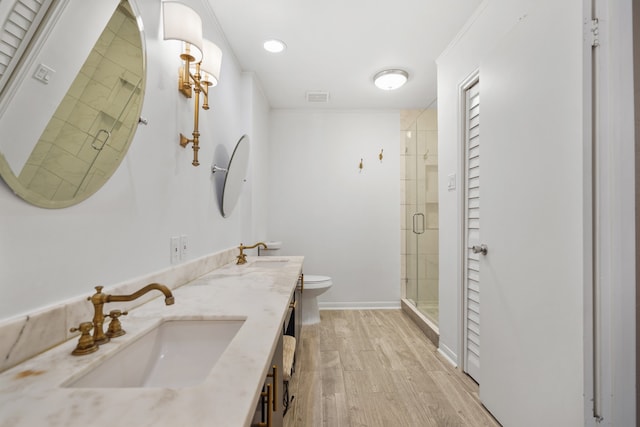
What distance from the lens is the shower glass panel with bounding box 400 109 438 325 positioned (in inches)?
114

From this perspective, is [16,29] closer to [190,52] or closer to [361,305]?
[190,52]

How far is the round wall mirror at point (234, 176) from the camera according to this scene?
2055 millimetres

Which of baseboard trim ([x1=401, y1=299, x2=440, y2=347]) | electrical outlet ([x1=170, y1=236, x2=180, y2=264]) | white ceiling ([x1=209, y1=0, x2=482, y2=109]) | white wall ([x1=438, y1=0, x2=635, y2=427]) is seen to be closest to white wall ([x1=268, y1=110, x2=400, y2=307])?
baseboard trim ([x1=401, y1=299, x2=440, y2=347])

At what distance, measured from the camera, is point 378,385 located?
1.91m

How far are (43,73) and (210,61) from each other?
1022 mm

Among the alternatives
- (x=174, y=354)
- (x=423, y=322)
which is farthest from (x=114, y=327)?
(x=423, y=322)

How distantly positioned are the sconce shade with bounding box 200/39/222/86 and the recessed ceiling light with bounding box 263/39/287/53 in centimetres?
75

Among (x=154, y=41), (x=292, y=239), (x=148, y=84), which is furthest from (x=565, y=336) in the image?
(x=292, y=239)

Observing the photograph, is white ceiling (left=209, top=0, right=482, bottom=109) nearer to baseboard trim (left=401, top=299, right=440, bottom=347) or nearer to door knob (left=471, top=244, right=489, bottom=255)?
door knob (left=471, top=244, right=489, bottom=255)

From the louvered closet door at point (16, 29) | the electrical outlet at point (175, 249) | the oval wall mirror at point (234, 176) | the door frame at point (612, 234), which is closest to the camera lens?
the louvered closet door at point (16, 29)

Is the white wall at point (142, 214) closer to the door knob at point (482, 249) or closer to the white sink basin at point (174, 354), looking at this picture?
the white sink basin at point (174, 354)

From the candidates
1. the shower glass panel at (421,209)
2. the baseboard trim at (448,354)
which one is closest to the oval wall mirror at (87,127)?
the baseboard trim at (448,354)

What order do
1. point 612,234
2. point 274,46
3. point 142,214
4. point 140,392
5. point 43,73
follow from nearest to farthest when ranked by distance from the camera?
1. point 140,392
2. point 43,73
3. point 612,234
4. point 142,214
5. point 274,46

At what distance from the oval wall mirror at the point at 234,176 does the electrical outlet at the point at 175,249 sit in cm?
64
